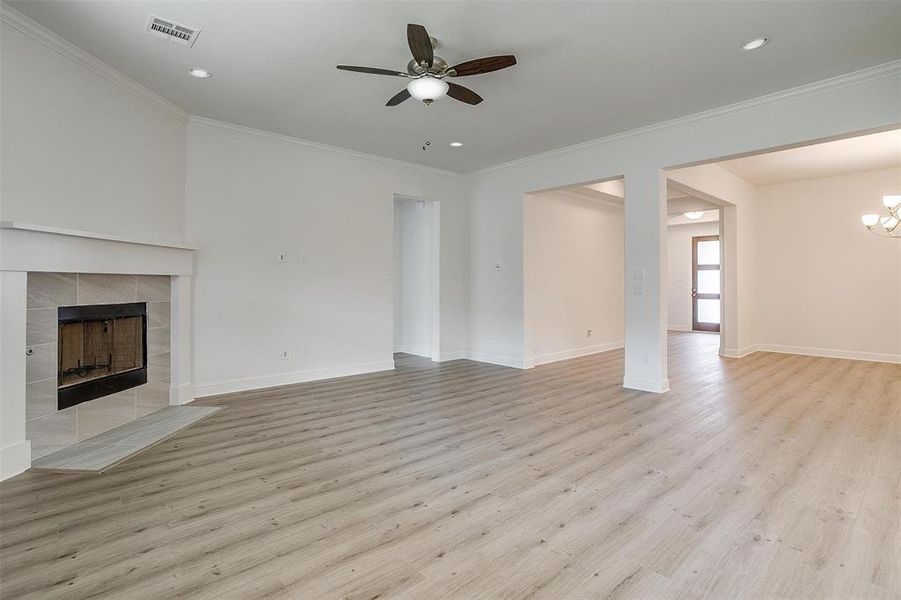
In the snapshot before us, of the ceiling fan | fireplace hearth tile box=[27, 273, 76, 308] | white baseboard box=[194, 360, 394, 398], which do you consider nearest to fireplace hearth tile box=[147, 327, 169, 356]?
white baseboard box=[194, 360, 394, 398]

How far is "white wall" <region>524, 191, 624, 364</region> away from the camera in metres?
6.76

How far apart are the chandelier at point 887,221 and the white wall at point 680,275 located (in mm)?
4396

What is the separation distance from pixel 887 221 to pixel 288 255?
27.4ft

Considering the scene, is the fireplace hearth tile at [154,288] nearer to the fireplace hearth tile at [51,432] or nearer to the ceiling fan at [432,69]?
the fireplace hearth tile at [51,432]

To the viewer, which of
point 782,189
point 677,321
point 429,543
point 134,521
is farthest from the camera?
point 677,321

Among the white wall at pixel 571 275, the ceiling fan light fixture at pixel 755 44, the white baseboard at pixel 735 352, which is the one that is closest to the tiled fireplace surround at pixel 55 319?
the white wall at pixel 571 275

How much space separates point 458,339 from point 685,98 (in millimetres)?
4484

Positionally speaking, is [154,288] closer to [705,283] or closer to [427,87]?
[427,87]

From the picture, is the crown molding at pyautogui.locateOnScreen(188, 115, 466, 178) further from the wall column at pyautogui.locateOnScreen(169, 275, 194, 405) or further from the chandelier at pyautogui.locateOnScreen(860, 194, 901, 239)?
the chandelier at pyautogui.locateOnScreen(860, 194, 901, 239)

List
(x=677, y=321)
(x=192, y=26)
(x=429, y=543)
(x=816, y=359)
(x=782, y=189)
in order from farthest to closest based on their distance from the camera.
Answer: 1. (x=677, y=321)
2. (x=782, y=189)
3. (x=816, y=359)
4. (x=192, y=26)
5. (x=429, y=543)

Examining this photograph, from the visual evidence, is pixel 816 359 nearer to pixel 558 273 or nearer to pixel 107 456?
pixel 558 273

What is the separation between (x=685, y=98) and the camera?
13.9 feet

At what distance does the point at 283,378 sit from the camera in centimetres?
536

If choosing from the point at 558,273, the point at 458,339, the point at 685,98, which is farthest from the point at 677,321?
the point at 685,98
